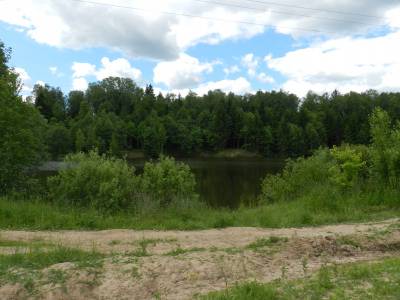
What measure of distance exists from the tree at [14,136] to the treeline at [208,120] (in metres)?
62.6

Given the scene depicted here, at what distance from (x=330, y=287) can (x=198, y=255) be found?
8.79 feet

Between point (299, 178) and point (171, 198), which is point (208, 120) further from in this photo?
point (171, 198)

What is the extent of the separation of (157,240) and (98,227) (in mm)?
2514

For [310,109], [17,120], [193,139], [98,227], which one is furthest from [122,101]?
[98,227]

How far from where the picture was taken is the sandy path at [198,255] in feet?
23.6

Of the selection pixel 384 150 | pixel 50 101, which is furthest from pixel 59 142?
pixel 384 150

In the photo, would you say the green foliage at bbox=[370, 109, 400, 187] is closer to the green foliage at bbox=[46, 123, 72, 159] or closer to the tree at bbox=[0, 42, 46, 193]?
the tree at bbox=[0, 42, 46, 193]

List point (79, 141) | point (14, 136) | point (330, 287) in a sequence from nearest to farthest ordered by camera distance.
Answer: point (330, 287)
point (14, 136)
point (79, 141)

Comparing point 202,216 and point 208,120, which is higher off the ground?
point 208,120

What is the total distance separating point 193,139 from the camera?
4163 inches

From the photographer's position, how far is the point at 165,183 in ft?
51.2

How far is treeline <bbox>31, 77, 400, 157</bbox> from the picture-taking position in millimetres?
98750

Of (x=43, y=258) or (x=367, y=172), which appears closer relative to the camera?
(x=43, y=258)

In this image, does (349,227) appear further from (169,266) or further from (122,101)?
(122,101)
